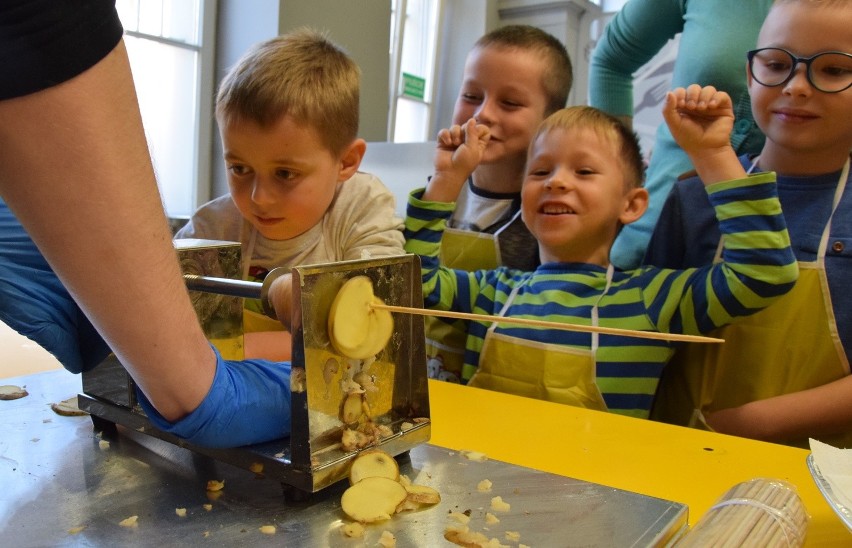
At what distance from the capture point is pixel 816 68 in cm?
116

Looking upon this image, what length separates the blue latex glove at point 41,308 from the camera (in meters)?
0.76

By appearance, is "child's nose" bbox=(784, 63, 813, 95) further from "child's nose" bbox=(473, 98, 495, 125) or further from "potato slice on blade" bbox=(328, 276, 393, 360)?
"potato slice on blade" bbox=(328, 276, 393, 360)

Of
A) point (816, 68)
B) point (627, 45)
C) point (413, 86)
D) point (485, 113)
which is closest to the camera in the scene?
point (816, 68)

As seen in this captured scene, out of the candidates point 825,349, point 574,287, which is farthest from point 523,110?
point 825,349

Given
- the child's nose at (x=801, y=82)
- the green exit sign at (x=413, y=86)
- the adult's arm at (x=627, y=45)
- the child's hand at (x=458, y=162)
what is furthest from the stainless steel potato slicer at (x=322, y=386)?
the green exit sign at (x=413, y=86)

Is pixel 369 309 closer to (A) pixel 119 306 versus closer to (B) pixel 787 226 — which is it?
(A) pixel 119 306

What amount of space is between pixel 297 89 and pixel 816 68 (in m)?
0.87

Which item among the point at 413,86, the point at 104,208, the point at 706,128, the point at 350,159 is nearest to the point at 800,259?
the point at 706,128

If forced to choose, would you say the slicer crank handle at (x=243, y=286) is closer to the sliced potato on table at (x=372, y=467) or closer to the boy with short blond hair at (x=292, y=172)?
the sliced potato on table at (x=372, y=467)

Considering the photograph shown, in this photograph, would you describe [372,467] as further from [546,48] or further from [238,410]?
[546,48]

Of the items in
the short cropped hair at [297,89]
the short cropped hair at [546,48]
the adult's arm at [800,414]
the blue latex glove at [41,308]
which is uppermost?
the short cropped hair at [546,48]

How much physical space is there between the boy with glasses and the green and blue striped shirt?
0.17ft

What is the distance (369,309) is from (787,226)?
0.90 metres

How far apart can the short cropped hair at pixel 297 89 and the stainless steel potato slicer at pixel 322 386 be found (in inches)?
14.2
